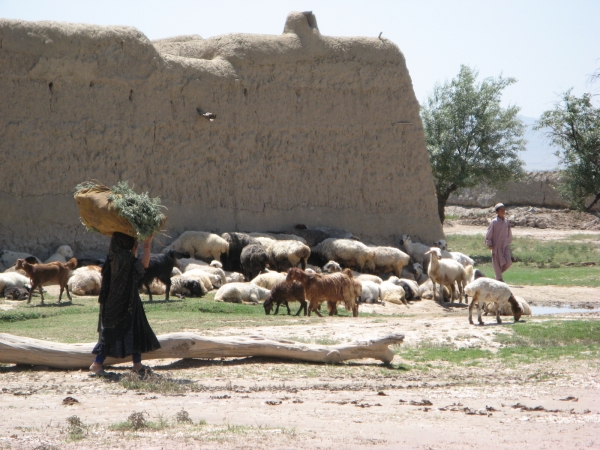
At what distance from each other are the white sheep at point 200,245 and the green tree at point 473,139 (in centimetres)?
1273

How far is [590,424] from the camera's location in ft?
22.5

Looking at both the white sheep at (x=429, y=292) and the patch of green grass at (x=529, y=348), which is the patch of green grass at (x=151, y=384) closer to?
the patch of green grass at (x=529, y=348)

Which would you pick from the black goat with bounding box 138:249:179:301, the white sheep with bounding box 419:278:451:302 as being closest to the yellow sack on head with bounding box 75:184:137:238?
the black goat with bounding box 138:249:179:301

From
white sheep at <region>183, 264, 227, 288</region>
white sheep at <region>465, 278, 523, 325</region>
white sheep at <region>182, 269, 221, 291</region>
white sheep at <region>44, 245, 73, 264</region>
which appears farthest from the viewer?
white sheep at <region>44, 245, 73, 264</region>

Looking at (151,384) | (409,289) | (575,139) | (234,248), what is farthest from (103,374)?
(575,139)

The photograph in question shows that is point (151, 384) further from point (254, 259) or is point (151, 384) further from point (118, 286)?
point (254, 259)

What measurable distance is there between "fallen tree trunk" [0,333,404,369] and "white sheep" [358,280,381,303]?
7.29 metres

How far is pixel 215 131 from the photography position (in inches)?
860

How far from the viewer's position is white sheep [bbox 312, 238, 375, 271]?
69.6ft

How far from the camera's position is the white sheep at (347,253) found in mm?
21219

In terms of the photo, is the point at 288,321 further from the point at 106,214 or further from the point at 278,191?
the point at 278,191

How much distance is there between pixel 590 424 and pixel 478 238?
2815cm

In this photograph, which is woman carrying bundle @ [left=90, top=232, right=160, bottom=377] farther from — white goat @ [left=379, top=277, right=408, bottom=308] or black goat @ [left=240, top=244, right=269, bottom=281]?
black goat @ [left=240, top=244, right=269, bottom=281]

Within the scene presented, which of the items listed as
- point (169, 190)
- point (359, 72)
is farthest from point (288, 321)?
point (359, 72)
